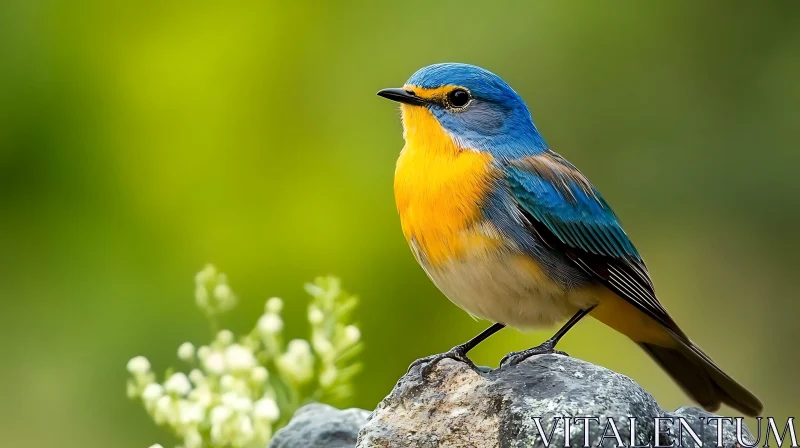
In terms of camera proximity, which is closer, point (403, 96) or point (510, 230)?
point (510, 230)

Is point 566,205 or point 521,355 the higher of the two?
point 566,205

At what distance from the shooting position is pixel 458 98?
4.79m

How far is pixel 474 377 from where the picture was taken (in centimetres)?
395

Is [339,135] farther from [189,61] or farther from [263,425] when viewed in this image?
[263,425]

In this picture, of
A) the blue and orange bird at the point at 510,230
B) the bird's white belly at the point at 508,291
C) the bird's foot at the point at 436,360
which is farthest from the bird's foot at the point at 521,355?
the bird's white belly at the point at 508,291

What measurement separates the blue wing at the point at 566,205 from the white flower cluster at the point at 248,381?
83 cm

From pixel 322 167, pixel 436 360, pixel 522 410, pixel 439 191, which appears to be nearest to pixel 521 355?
pixel 436 360

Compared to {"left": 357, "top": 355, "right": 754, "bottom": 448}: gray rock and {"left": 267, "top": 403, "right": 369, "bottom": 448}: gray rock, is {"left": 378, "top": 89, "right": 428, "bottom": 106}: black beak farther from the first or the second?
{"left": 267, "top": 403, "right": 369, "bottom": 448}: gray rock

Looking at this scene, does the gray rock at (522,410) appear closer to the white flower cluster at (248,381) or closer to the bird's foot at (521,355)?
the bird's foot at (521,355)

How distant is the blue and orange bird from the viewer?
4.38 meters

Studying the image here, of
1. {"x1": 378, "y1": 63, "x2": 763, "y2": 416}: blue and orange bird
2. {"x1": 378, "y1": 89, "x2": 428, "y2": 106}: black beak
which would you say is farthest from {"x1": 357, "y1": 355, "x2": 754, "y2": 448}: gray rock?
{"x1": 378, "y1": 89, "x2": 428, "y2": 106}: black beak

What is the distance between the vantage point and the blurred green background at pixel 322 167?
6543mm

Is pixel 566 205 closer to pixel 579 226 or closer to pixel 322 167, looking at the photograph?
pixel 579 226

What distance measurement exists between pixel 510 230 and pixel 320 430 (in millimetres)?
1067
